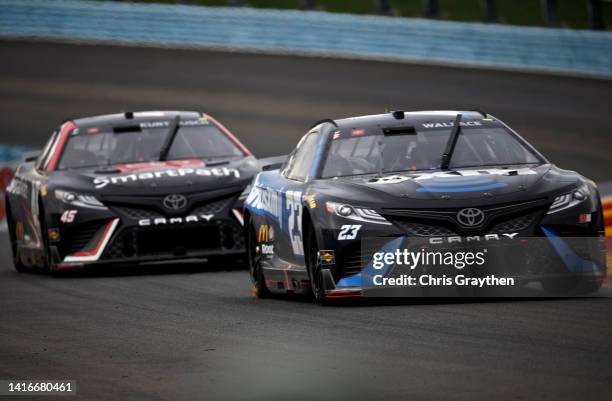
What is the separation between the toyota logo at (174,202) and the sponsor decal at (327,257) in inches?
182

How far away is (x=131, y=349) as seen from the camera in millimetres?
8781

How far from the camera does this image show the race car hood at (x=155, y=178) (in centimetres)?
1489

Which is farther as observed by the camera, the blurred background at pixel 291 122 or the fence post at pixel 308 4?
the fence post at pixel 308 4

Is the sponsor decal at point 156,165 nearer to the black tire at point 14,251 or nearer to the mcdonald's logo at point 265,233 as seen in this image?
the black tire at point 14,251

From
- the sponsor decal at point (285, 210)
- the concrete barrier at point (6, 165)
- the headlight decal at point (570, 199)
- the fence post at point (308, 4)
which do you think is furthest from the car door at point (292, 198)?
the fence post at point (308, 4)

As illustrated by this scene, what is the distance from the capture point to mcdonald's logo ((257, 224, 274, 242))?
1191 centimetres

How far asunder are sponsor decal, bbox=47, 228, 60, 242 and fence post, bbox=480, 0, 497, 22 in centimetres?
1686

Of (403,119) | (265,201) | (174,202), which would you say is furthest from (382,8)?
(403,119)

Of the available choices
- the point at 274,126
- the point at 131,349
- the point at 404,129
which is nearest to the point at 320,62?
the point at 274,126

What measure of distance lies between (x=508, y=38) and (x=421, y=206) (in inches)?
771

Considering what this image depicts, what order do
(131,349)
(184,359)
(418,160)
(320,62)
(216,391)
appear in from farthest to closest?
(320,62)
(418,160)
(131,349)
(184,359)
(216,391)

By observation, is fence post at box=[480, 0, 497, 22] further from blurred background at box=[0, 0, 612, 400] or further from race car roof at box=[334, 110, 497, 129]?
race car roof at box=[334, 110, 497, 129]

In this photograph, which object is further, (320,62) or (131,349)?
(320,62)

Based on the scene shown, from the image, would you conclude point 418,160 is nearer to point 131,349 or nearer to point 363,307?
point 363,307
